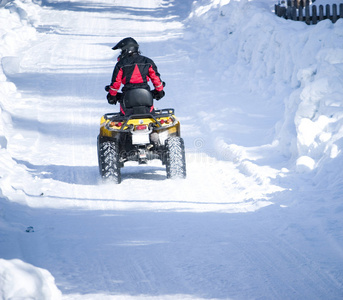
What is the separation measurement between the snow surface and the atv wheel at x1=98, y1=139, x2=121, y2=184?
0.82ft

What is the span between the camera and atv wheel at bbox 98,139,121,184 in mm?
8500

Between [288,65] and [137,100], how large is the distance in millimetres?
6414

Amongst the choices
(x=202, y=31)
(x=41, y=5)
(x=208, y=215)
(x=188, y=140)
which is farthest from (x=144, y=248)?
(x=41, y=5)

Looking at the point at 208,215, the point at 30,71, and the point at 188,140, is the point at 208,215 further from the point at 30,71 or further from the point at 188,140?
the point at 30,71

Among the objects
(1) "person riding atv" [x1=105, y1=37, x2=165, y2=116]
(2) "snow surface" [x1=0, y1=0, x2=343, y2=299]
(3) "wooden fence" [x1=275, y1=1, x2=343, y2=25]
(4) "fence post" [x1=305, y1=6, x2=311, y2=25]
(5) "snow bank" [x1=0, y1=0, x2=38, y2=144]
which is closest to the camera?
(2) "snow surface" [x1=0, y1=0, x2=343, y2=299]

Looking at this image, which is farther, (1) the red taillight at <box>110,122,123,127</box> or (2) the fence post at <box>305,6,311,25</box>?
(2) the fence post at <box>305,6,311,25</box>

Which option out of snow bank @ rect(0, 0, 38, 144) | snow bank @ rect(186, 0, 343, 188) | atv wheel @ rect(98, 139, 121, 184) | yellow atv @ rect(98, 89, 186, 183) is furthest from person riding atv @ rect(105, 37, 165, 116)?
snow bank @ rect(0, 0, 38, 144)

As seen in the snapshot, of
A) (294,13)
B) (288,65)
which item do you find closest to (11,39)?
(294,13)

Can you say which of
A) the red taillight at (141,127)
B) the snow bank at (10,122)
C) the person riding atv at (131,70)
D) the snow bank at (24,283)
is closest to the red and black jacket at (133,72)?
the person riding atv at (131,70)

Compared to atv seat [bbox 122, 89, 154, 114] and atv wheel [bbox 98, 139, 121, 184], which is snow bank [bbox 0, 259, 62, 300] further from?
atv seat [bbox 122, 89, 154, 114]

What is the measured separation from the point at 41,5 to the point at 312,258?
30.0 m

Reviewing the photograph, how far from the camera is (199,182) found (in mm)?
8547

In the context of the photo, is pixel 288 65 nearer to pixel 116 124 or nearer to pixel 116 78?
pixel 116 78

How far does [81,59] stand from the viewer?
2077 centimetres
